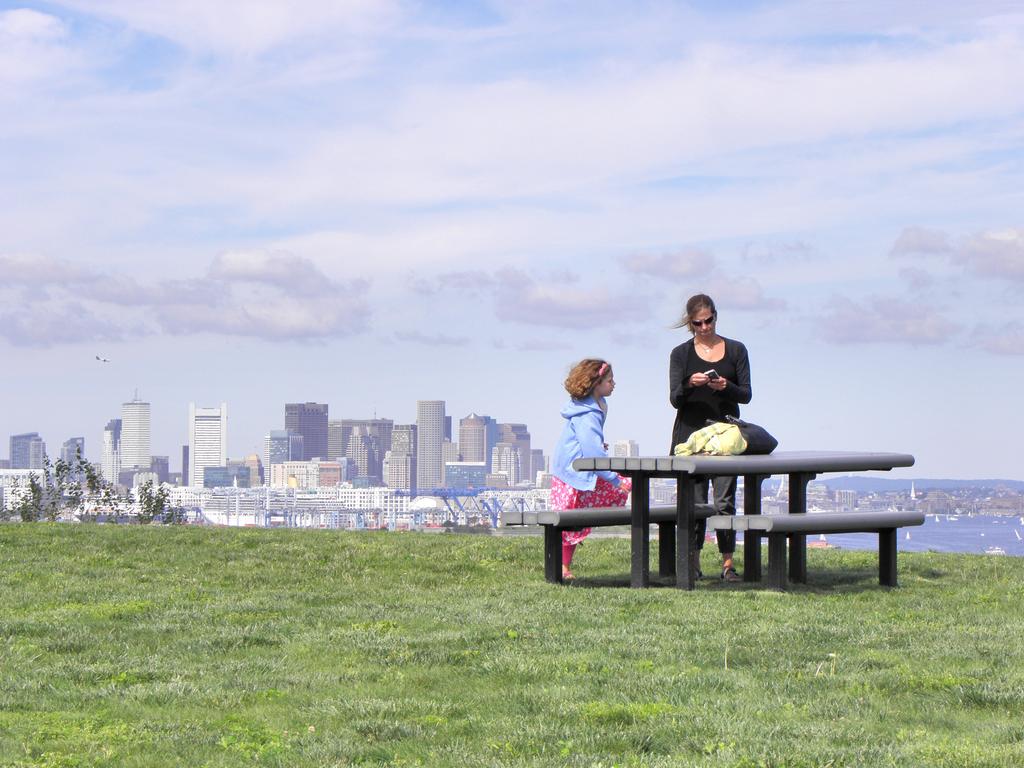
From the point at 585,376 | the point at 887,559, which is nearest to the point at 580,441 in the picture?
the point at 585,376

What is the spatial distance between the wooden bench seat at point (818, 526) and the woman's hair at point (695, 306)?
5.23ft

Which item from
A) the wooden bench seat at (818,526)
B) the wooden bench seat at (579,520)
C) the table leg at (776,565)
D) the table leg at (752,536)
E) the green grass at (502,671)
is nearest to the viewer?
the green grass at (502,671)

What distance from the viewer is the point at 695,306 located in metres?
10.6

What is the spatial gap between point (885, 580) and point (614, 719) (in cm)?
581

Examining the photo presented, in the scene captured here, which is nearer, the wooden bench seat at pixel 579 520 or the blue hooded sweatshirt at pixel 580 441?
the wooden bench seat at pixel 579 520

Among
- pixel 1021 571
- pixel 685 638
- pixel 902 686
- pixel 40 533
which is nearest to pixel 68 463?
pixel 40 533

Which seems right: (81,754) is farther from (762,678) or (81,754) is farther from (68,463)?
(68,463)

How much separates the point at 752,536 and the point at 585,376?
72.2 inches

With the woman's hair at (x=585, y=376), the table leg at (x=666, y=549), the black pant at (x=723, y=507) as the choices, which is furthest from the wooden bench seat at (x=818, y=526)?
the woman's hair at (x=585, y=376)

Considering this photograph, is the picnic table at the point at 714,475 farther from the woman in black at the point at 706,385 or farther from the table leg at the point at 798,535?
the woman in black at the point at 706,385

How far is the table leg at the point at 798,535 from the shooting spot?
35.7 ft

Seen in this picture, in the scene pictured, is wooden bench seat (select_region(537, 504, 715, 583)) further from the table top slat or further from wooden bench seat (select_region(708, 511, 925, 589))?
wooden bench seat (select_region(708, 511, 925, 589))

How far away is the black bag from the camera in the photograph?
34.6 ft

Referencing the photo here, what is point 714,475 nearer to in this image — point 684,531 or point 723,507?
point 684,531
